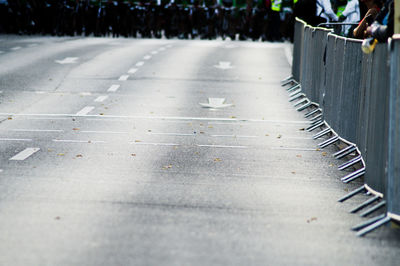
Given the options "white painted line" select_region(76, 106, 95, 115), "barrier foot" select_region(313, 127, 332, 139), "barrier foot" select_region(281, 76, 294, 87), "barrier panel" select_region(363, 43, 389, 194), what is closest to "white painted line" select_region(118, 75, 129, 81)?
"barrier foot" select_region(281, 76, 294, 87)

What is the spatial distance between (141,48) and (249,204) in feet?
71.9

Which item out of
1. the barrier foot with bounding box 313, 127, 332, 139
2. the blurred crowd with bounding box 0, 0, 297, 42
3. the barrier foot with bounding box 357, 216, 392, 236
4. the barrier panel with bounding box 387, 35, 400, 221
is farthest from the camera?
the blurred crowd with bounding box 0, 0, 297, 42

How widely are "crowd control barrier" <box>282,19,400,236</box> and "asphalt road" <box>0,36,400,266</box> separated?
220 mm

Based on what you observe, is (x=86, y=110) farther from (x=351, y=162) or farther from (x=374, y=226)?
(x=374, y=226)

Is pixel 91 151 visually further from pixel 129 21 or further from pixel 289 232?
pixel 129 21

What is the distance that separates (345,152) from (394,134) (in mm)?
3753

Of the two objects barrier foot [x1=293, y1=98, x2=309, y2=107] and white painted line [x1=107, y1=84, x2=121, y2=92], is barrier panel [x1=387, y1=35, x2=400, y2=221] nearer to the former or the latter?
barrier foot [x1=293, y1=98, x2=309, y2=107]

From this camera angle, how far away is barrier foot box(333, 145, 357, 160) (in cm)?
936

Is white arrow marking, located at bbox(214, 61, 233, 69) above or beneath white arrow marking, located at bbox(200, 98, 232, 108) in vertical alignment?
beneath

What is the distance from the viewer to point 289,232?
622 centimetres

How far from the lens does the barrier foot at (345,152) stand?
936 centimetres

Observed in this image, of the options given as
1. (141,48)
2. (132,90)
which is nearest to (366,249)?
(132,90)

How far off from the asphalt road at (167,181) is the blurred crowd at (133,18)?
18395 mm

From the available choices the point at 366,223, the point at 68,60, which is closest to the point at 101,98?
the point at 68,60
